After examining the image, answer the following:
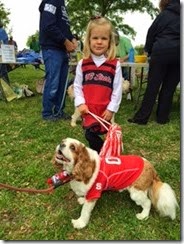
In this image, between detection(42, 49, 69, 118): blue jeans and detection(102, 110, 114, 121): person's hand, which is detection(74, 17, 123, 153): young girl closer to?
detection(102, 110, 114, 121): person's hand

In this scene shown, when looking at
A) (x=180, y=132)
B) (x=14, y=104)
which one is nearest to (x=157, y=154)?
(x=180, y=132)

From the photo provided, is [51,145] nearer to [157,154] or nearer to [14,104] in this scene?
[157,154]

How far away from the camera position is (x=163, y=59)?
615 cm

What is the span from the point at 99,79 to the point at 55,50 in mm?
2599

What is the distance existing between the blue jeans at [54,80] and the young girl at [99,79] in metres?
Result: 2.45

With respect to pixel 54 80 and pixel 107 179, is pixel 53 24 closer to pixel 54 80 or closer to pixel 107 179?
pixel 54 80

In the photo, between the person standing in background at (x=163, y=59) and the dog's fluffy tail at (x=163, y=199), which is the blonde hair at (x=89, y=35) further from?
the person standing in background at (x=163, y=59)

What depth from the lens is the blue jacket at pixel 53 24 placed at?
6.06m

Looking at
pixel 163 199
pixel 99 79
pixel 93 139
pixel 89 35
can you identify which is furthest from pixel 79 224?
pixel 89 35

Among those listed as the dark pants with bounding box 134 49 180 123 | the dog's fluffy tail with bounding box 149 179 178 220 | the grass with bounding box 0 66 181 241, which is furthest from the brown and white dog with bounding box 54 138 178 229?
the dark pants with bounding box 134 49 180 123

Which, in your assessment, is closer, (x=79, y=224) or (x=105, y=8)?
(x=79, y=224)

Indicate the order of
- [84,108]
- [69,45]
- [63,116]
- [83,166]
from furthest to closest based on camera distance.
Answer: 1. [63,116]
2. [69,45]
3. [84,108]
4. [83,166]

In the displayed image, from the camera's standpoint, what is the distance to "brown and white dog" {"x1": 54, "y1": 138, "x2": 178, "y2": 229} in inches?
123

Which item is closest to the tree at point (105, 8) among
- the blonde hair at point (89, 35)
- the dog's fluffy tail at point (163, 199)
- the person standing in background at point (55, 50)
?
the person standing in background at point (55, 50)
